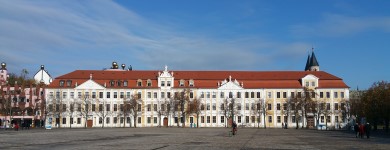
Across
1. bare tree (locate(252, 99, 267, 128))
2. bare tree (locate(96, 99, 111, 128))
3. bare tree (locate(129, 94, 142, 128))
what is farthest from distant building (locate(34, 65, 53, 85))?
bare tree (locate(252, 99, 267, 128))

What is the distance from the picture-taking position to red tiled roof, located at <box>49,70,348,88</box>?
106m

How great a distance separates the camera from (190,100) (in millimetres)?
103688

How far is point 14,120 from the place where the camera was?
108m

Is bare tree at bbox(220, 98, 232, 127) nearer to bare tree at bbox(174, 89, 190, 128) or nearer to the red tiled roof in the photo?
the red tiled roof

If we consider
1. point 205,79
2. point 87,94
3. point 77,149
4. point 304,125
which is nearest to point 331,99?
point 304,125

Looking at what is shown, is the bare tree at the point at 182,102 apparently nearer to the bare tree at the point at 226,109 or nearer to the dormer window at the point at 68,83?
the bare tree at the point at 226,109

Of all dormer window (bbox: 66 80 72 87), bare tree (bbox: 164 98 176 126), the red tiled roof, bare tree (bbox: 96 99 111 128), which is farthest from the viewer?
the red tiled roof

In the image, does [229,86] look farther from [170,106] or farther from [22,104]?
[22,104]

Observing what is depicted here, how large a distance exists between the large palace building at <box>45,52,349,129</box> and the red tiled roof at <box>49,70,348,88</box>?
0.23m

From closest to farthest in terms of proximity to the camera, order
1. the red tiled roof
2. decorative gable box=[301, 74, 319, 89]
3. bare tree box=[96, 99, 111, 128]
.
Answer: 1. bare tree box=[96, 99, 111, 128]
2. decorative gable box=[301, 74, 319, 89]
3. the red tiled roof

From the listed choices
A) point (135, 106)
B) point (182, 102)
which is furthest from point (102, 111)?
point (182, 102)

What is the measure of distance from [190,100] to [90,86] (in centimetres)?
2314

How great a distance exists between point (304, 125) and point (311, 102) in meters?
8.15

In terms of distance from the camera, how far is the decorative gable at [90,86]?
105125 mm
